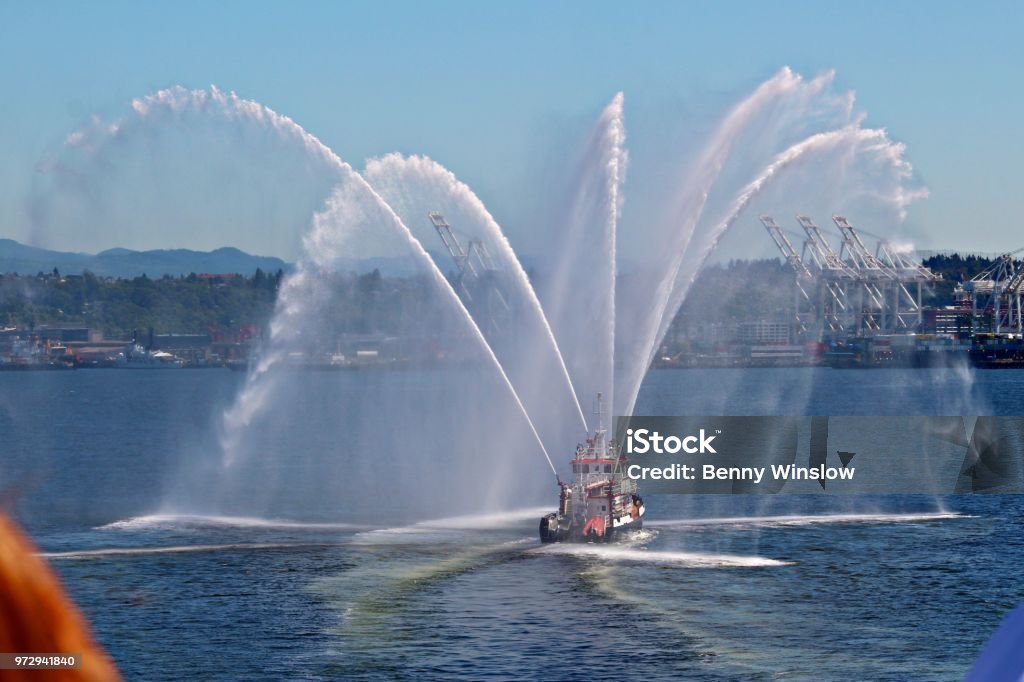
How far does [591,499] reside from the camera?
140 feet

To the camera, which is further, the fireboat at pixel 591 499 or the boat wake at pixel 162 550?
the fireboat at pixel 591 499

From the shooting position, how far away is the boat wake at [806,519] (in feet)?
163

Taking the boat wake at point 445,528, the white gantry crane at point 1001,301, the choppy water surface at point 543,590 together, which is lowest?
the choppy water surface at point 543,590

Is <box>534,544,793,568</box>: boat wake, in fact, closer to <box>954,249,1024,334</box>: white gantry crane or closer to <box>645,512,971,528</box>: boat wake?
<box>645,512,971,528</box>: boat wake

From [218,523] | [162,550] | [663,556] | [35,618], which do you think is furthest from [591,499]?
[35,618]

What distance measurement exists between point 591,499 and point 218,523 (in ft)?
48.5

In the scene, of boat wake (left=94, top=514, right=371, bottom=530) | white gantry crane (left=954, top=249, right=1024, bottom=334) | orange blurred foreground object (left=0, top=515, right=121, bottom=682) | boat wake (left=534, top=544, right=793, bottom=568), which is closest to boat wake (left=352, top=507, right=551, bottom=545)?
boat wake (left=94, top=514, right=371, bottom=530)

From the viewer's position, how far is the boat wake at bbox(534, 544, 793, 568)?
40.1 metres

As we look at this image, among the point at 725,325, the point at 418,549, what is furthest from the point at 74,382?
the point at 418,549

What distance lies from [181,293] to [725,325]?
7138 cm

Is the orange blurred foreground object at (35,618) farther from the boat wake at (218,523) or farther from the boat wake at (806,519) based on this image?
the boat wake at (806,519)

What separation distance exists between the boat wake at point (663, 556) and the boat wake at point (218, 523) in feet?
30.8

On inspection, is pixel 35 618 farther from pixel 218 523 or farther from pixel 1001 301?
pixel 1001 301

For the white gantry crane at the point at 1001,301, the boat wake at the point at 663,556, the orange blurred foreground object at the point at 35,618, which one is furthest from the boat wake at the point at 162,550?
the white gantry crane at the point at 1001,301
